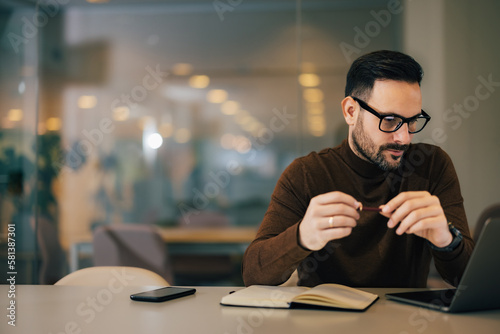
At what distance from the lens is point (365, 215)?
170 centimetres

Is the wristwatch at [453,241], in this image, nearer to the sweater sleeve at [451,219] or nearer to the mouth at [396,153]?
the sweater sleeve at [451,219]

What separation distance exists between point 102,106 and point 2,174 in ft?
3.29

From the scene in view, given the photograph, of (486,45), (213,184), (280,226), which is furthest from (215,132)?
(280,226)

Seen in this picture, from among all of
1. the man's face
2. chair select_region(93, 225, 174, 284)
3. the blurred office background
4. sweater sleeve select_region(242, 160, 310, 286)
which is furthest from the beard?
the blurred office background

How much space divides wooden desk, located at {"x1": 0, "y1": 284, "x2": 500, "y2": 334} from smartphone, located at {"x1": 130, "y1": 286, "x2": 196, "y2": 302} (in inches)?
0.8

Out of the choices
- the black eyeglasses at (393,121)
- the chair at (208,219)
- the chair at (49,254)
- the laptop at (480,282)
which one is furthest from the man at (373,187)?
the chair at (49,254)

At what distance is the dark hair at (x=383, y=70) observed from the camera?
65.1 inches

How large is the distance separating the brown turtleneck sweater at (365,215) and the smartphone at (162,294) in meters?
0.23

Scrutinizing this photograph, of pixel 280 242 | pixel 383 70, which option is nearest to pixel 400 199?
pixel 280 242

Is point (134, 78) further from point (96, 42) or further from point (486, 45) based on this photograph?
point (486, 45)

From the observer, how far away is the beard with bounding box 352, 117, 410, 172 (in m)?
1.65

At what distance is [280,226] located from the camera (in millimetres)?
1622

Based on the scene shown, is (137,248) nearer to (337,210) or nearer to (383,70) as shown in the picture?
(383,70)

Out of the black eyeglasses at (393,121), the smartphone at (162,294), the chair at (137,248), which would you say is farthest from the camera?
the chair at (137,248)
